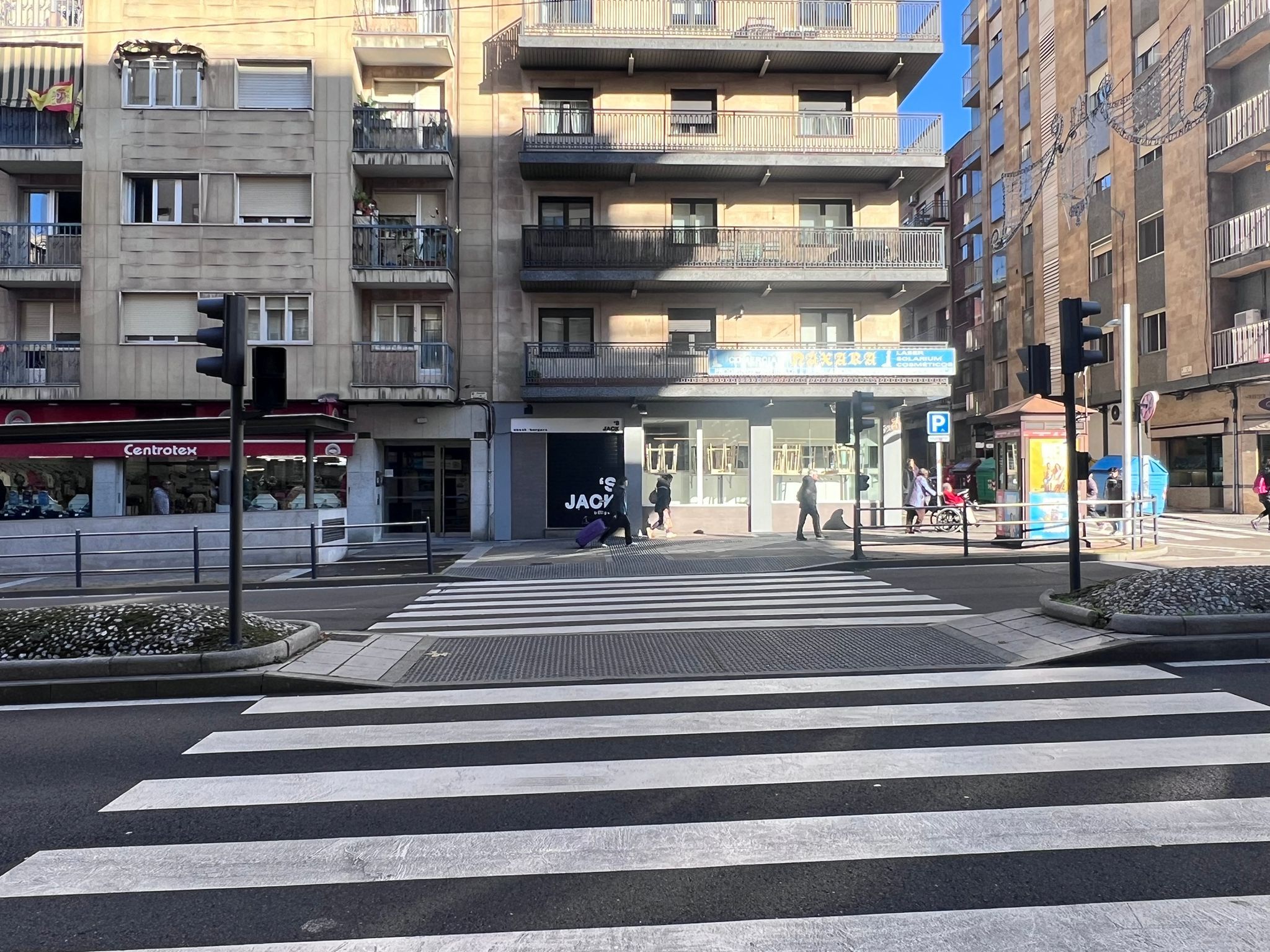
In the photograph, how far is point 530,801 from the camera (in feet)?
14.3

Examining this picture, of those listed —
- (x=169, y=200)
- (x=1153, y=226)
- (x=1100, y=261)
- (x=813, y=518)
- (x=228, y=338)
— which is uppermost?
(x=1153, y=226)

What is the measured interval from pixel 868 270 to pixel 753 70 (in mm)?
6466

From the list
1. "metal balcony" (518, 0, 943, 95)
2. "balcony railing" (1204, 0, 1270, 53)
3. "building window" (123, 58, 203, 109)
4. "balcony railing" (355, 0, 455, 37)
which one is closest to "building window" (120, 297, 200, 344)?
"building window" (123, 58, 203, 109)

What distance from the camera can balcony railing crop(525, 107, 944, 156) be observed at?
74.2 ft

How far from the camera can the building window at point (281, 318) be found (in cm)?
2170

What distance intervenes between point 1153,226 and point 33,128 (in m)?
34.8

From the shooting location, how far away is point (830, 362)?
73.4ft

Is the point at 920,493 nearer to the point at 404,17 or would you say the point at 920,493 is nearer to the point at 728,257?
the point at 728,257

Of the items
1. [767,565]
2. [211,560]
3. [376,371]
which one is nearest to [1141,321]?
[767,565]

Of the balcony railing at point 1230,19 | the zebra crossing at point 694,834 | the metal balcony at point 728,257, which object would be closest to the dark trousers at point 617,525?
the metal balcony at point 728,257

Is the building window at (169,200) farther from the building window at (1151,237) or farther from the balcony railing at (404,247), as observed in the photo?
the building window at (1151,237)

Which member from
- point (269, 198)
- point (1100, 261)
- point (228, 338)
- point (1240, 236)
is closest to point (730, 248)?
point (269, 198)

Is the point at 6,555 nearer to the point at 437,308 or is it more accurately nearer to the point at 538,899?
the point at 437,308

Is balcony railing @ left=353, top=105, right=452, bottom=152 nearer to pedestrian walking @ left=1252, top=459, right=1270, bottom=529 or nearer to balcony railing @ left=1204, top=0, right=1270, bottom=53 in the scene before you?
pedestrian walking @ left=1252, top=459, right=1270, bottom=529
